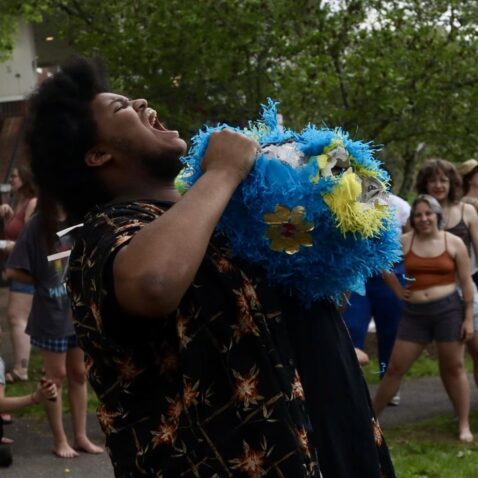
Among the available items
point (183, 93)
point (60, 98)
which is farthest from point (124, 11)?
point (60, 98)

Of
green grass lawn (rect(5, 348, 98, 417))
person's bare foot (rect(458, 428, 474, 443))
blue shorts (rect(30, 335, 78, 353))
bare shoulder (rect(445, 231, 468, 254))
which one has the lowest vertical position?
green grass lawn (rect(5, 348, 98, 417))

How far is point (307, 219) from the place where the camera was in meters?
2.32

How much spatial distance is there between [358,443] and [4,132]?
770 inches

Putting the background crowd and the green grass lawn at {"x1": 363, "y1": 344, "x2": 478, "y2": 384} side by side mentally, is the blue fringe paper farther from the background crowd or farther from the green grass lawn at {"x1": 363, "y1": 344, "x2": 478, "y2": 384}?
the green grass lawn at {"x1": 363, "y1": 344, "x2": 478, "y2": 384}

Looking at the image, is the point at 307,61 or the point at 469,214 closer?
the point at 469,214

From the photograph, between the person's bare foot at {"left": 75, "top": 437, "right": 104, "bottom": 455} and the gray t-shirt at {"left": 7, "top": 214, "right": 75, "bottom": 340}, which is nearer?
the gray t-shirt at {"left": 7, "top": 214, "right": 75, "bottom": 340}

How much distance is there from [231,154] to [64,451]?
15.3 feet

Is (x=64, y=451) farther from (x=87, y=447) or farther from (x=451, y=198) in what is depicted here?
(x=451, y=198)

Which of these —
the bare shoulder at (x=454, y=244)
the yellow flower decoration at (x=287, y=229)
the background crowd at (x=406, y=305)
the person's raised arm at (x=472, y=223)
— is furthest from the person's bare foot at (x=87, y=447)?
the yellow flower decoration at (x=287, y=229)

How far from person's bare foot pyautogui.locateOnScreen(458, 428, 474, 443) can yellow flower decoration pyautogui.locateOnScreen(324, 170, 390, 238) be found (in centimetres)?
469

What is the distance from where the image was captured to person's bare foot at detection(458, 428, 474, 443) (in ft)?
22.1

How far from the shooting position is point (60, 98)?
2.42 metres

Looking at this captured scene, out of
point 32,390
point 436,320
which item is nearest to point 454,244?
point 436,320

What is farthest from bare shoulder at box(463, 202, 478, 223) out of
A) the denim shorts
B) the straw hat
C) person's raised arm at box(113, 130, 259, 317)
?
person's raised arm at box(113, 130, 259, 317)
